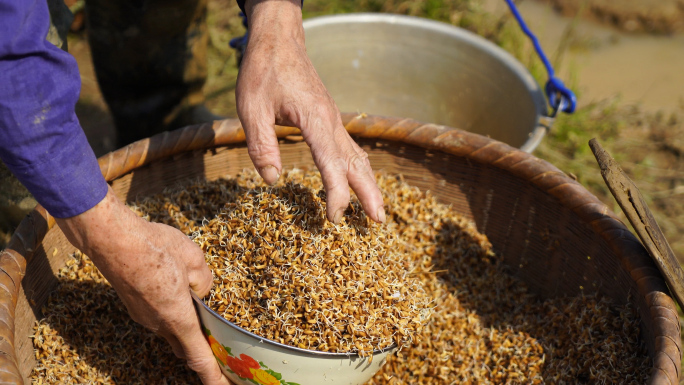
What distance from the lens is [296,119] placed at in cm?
143

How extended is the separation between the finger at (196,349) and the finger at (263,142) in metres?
0.36

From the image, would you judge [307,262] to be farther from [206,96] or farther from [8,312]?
Result: [206,96]

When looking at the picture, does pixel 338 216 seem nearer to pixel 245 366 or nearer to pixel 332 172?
pixel 332 172

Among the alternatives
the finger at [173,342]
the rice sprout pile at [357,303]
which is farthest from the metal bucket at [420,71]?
the finger at [173,342]

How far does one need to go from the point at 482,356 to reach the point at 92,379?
114cm

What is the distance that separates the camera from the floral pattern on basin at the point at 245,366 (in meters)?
1.35

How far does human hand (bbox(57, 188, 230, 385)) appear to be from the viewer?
116 centimetres

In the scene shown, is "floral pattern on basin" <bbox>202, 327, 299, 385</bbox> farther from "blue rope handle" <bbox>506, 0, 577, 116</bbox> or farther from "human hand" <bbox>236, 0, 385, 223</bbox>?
"blue rope handle" <bbox>506, 0, 577, 116</bbox>

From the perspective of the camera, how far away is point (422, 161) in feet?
6.51

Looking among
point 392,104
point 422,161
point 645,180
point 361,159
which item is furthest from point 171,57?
point 645,180

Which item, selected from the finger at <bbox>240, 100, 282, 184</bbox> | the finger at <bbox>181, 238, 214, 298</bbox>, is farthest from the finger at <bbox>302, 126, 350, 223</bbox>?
the finger at <bbox>181, 238, 214, 298</bbox>

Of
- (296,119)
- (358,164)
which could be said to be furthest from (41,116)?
(358,164)

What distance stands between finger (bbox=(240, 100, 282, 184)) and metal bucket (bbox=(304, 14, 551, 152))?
51.6 inches

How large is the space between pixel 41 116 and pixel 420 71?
6.68 ft
